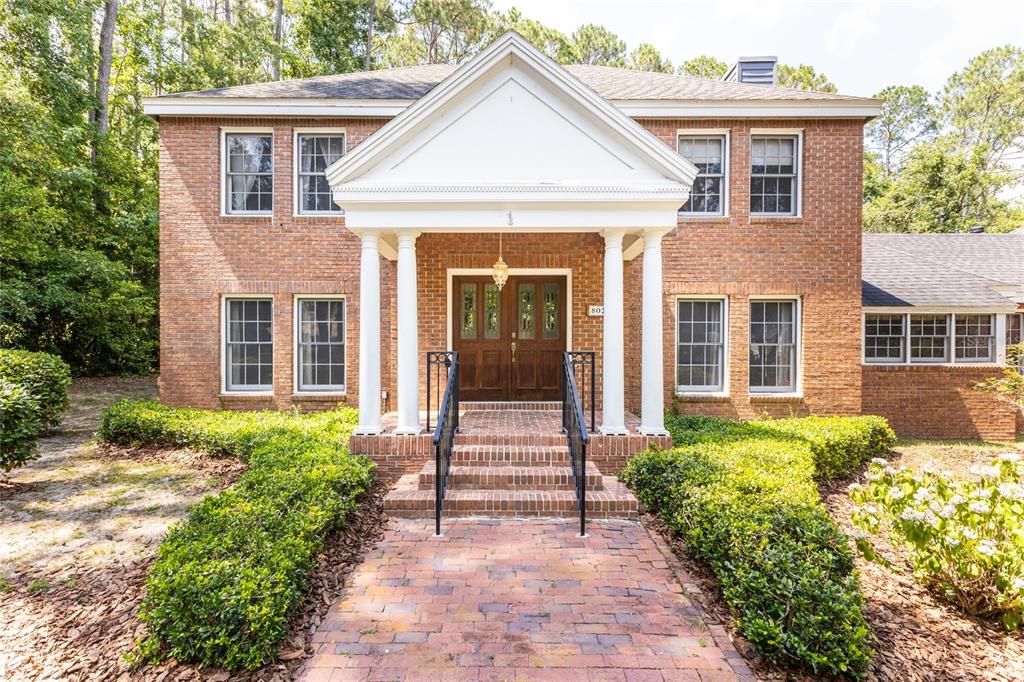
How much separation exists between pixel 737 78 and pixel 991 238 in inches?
377

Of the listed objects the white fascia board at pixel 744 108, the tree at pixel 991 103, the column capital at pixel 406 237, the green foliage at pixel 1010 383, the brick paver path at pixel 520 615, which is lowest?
the brick paver path at pixel 520 615

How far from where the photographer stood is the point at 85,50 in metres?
15.4

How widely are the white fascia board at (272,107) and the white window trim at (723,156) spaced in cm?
536

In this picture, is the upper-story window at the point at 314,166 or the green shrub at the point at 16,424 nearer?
the green shrub at the point at 16,424

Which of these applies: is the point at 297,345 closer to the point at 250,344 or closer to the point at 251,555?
the point at 250,344

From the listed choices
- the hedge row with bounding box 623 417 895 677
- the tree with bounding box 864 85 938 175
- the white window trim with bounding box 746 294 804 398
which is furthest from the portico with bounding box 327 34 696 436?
the tree with bounding box 864 85 938 175

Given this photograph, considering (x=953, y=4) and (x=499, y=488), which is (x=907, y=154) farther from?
(x=499, y=488)

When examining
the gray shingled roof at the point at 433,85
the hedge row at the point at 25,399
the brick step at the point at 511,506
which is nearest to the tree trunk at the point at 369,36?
the gray shingled roof at the point at 433,85

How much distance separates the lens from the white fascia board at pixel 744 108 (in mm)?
9078

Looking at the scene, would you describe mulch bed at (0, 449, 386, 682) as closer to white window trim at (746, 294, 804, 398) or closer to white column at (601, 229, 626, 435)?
white column at (601, 229, 626, 435)

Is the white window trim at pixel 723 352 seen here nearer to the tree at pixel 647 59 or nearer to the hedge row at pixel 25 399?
the hedge row at pixel 25 399

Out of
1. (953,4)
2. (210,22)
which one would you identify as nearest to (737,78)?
(953,4)

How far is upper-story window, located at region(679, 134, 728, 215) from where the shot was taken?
9547 millimetres

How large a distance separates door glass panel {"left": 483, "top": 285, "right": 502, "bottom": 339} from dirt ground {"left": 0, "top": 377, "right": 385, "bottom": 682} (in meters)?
3.85
